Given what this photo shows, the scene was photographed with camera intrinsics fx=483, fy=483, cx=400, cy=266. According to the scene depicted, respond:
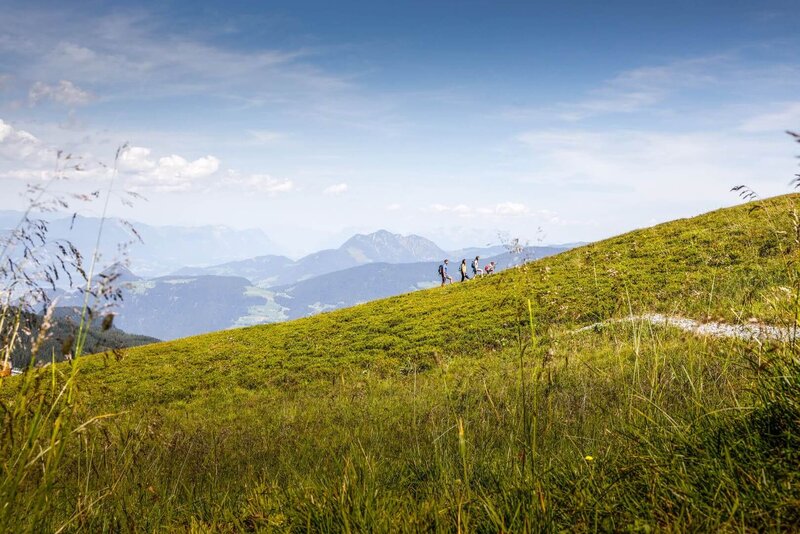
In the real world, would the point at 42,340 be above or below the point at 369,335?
above

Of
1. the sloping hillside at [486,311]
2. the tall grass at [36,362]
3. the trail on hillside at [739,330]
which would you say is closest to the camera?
the tall grass at [36,362]

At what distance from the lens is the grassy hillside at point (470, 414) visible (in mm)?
2988

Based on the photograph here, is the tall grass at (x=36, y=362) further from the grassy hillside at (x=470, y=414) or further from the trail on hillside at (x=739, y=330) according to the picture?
the trail on hillside at (x=739, y=330)

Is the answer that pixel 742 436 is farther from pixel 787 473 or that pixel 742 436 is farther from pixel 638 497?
pixel 638 497

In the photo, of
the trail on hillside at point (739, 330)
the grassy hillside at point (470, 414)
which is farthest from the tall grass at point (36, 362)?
the trail on hillside at point (739, 330)

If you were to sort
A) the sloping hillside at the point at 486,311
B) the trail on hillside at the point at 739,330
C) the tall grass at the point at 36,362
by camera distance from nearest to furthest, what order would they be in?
the tall grass at the point at 36,362
the trail on hillside at the point at 739,330
the sloping hillside at the point at 486,311

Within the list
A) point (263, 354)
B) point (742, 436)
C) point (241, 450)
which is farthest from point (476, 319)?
point (742, 436)

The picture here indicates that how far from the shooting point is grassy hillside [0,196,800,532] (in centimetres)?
299

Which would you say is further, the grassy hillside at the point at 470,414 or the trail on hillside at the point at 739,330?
the trail on hillside at the point at 739,330

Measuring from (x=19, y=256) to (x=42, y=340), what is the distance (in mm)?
1900

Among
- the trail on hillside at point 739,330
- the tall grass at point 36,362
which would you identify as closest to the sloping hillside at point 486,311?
the trail on hillside at point 739,330

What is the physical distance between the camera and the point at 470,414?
1092cm

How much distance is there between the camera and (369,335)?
100 ft

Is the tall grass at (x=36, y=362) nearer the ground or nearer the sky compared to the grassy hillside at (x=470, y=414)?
nearer the sky
